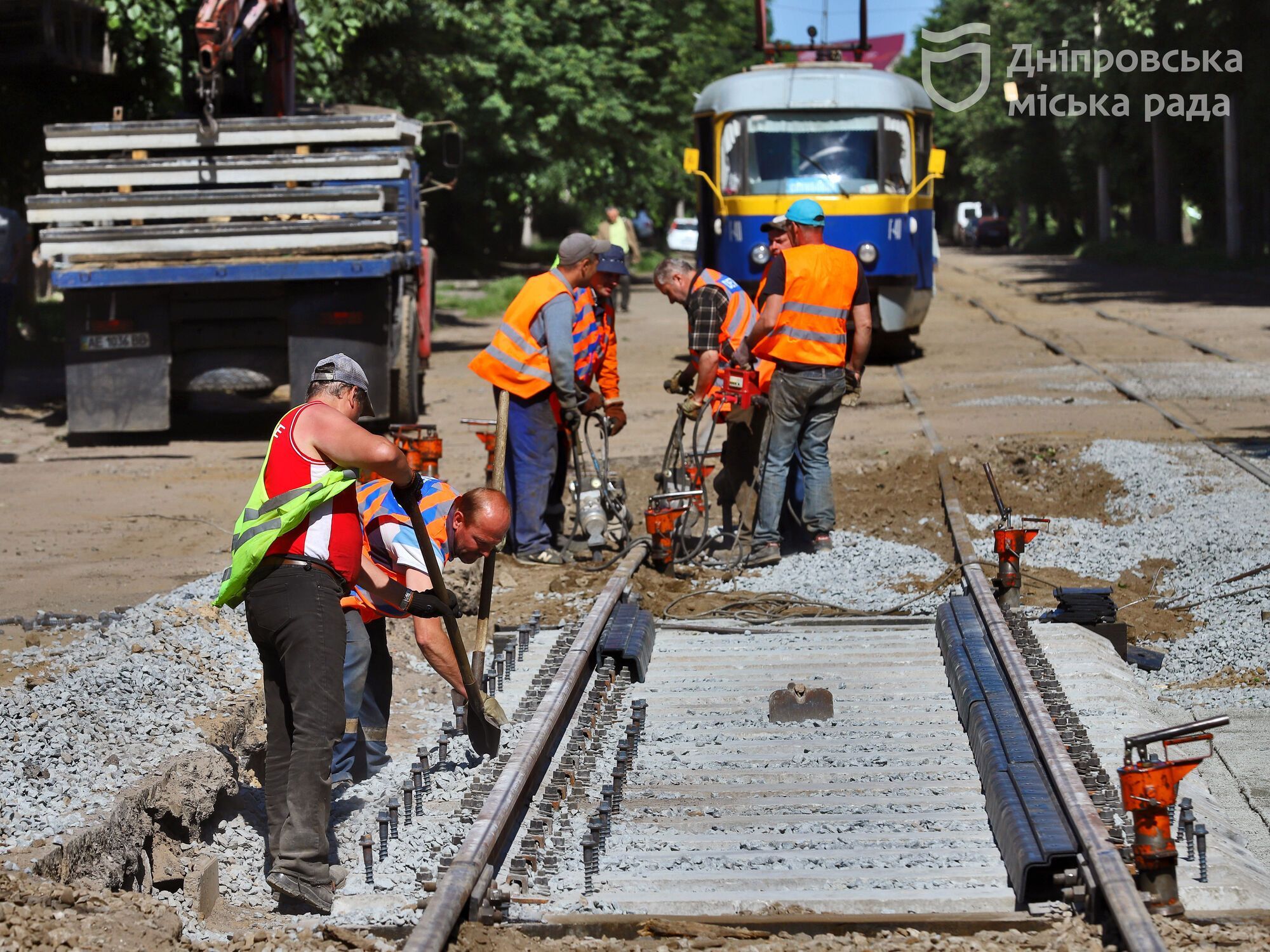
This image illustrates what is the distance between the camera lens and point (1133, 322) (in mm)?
26391

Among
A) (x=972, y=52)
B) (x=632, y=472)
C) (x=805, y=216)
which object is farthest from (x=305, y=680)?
(x=972, y=52)

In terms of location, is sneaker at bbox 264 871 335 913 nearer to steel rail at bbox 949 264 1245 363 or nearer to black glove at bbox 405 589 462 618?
black glove at bbox 405 589 462 618

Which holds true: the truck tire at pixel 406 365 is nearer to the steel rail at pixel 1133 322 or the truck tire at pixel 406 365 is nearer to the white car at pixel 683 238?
the steel rail at pixel 1133 322

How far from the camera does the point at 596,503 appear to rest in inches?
387

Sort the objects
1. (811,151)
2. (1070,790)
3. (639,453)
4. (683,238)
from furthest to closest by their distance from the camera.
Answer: (683,238) → (811,151) → (639,453) → (1070,790)

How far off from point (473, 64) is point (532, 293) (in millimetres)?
22785

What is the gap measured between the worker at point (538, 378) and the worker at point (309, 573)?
167 inches

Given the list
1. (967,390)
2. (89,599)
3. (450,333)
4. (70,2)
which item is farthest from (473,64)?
(89,599)

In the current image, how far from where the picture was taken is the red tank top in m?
4.89

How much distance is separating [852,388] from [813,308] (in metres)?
0.59

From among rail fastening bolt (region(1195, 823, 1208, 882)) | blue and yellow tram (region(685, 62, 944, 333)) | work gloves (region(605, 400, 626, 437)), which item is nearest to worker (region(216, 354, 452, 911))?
rail fastening bolt (region(1195, 823, 1208, 882))

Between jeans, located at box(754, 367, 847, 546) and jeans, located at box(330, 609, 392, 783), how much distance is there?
3439 mm

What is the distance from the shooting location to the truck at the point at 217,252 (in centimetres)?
1409

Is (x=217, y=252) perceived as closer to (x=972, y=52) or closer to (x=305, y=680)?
(x=305, y=680)
